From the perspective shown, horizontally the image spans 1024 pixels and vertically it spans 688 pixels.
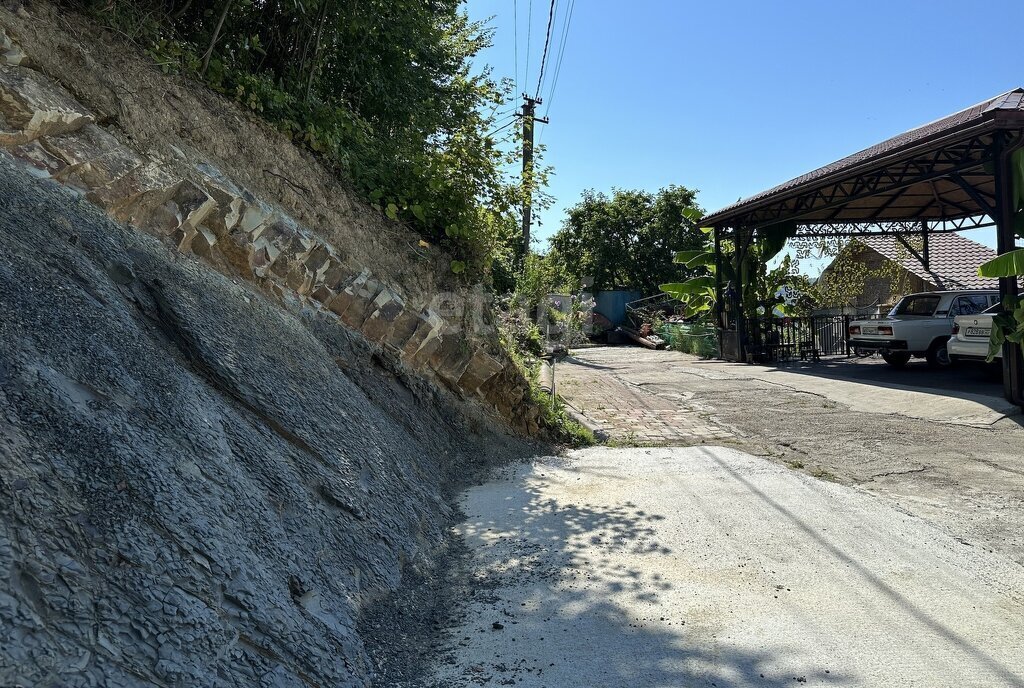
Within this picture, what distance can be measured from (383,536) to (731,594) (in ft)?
6.42

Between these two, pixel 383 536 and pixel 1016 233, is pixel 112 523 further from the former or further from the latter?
pixel 1016 233

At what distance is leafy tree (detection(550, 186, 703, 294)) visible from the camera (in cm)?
3544

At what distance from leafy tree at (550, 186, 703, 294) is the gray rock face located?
31.2 m

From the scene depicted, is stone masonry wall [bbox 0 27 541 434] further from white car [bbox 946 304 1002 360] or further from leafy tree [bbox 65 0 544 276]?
white car [bbox 946 304 1002 360]

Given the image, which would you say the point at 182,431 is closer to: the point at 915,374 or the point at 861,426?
the point at 861,426

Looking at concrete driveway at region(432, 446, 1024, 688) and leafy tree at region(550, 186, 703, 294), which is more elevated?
leafy tree at region(550, 186, 703, 294)

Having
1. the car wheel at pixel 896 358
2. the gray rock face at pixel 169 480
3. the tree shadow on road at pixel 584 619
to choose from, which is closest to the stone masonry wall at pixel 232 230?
the gray rock face at pixel 169 480

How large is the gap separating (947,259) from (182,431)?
92.6 feet

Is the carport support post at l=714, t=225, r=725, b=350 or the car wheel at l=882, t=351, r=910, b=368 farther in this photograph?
the carport support post at l=714, t=225, r=725, b=350

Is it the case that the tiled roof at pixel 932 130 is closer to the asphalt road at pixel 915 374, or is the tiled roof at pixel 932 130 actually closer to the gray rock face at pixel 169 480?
the asphalt road at pixel 915 374

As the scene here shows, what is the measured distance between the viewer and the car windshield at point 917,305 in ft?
50.2

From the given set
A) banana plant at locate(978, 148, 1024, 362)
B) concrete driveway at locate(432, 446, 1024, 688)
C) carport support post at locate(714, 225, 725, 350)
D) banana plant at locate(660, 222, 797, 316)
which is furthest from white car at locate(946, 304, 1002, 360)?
concrete driveway at locate(432, 446, 1024, 688)

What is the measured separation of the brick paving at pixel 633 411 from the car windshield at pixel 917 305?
6.62 m

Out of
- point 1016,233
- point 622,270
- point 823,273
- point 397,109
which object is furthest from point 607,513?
point 622,270
